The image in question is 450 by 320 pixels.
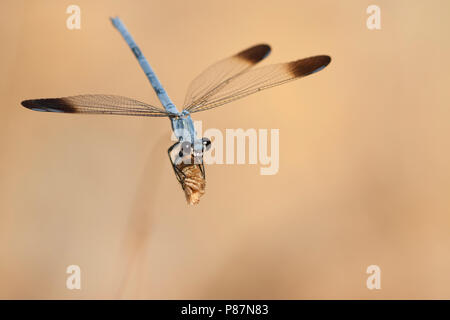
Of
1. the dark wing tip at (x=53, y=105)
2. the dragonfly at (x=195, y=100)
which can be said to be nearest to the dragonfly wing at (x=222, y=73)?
the dragonfly at (x=195, y=100)

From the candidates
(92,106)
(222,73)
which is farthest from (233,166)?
(92,106)

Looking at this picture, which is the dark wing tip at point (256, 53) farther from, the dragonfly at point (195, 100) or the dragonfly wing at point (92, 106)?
the dragonfly wing at point (92, 106)

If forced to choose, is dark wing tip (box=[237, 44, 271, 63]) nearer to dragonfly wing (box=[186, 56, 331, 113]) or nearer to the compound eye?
dragonfly wing (box=[186, 56, 331, 113])

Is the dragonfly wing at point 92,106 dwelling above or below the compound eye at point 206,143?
above

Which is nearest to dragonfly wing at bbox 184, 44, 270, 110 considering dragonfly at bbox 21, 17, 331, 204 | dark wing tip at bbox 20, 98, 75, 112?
dragonfly at bbox 21, 17, 331, 204

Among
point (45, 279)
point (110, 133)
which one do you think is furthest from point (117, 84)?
point (45, 279)

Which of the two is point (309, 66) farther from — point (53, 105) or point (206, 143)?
point (53, 105)

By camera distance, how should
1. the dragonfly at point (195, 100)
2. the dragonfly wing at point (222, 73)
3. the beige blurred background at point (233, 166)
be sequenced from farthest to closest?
the beige blurred background at point (233, 166), the dragonfly wing at point (222, 73), the dragonfly at point (195, 100)
